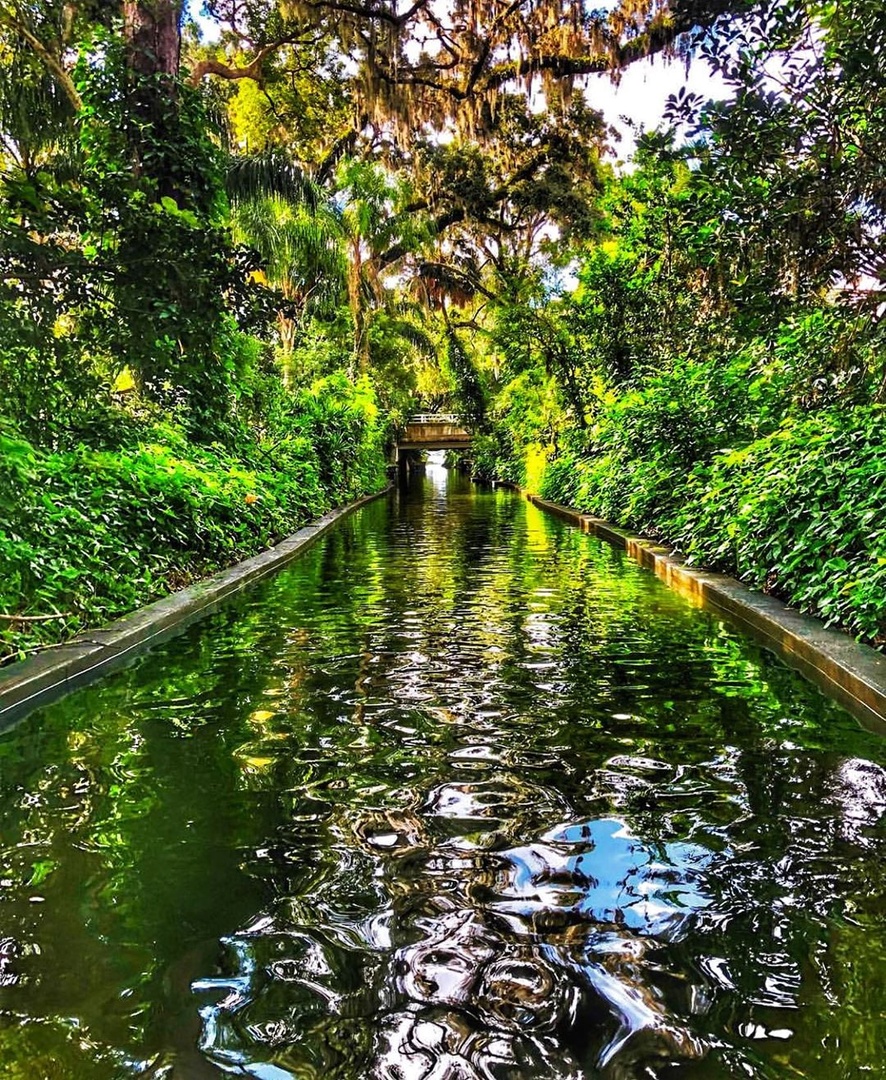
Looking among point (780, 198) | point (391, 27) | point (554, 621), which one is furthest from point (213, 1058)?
point (391, 27)

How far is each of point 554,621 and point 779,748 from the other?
336 cm

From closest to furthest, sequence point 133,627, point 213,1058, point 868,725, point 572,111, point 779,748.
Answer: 1. point 213,1058
2. point 779,748
3. point 868,725
4. point 133,627
5. point 572,111

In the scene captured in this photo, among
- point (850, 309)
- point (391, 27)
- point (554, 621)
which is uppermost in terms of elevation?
point (391, 27)

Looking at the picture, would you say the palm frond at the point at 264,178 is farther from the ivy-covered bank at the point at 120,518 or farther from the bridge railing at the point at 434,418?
the bridge railing at the point at 434,418

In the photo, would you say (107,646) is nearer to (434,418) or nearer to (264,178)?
(264,178)

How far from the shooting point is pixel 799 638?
570 cm

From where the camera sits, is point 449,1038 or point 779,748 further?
point 779,748

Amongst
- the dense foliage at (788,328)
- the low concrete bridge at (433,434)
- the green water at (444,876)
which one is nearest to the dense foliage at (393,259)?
the dense foliage at (788,328)

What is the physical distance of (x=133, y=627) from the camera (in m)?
6.31

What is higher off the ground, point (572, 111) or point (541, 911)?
point (572, 111)

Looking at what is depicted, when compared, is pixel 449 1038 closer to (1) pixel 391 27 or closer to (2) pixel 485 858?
(2) pixel 485 858

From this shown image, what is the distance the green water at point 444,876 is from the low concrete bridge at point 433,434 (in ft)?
136

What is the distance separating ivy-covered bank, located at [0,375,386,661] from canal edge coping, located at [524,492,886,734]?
183 inches

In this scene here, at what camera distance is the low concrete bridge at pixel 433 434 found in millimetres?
46406
